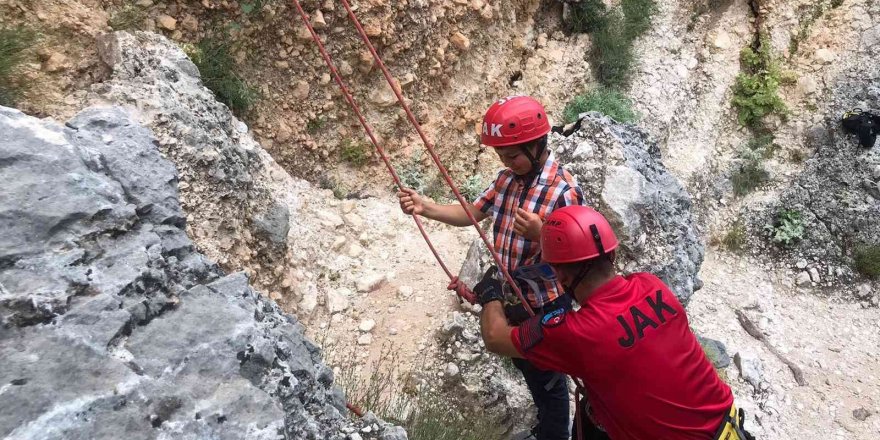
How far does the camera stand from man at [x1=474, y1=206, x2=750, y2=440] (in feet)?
7.10

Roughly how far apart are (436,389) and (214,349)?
2560 mm

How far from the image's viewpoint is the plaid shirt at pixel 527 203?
2.88 m

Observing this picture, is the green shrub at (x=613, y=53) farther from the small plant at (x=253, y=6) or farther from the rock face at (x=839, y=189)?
the small plant at (x=253, y=6)

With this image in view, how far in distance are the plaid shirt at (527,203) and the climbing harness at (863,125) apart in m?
6.96

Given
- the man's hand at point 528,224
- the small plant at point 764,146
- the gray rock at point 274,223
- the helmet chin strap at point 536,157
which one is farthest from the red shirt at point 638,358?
the small plant at point 764,146

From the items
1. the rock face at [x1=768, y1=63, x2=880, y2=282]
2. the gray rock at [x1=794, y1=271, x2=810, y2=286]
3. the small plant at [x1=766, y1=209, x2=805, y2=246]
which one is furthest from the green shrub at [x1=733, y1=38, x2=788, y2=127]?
the gray rock at [x1=794, y1=271, x2=810, y2=286]

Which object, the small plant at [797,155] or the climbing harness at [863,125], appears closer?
the climbing harness at [863,125]

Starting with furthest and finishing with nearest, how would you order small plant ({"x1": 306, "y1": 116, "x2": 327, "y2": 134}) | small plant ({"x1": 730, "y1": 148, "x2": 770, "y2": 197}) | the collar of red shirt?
small plant ({"x1": 730, "y1": 148, "x2": 770, "y2": 197}) < small plant ({"x1": 306, "y1": 116, "x2": 327, "y2": 134}) < the collar of red shirt

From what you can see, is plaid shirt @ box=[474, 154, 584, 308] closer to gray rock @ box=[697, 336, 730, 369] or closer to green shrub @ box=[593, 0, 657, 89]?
gray rock @ box=[697, 336, 730, 369]

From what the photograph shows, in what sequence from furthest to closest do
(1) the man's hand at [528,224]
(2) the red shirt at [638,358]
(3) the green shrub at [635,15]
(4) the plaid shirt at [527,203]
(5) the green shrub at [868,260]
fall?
(3) the green shrub at [635,15] → (5) the green shrub at [868,260] → (4) the plaid shirt at [527,203] → (1) the man's hand at [528,224] → (2) the red shirt at [638,358]

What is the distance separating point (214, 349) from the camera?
6.00ft

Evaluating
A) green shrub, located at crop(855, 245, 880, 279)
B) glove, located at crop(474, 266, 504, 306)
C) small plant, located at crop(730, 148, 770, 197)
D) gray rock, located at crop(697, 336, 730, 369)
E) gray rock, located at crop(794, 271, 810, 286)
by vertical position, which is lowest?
gray rock, located at crop(794, 271, 810, 286)

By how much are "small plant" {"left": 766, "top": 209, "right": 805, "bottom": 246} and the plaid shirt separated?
6204 millimetres

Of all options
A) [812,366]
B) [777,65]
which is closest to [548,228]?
[812,366]
